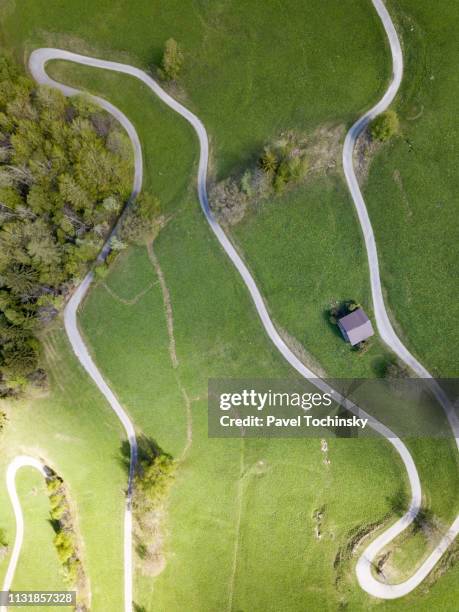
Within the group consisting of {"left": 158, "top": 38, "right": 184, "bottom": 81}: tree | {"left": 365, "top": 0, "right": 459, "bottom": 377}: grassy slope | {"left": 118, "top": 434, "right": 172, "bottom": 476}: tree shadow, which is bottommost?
{"left": 118, "top": 434, "right": 172, "bottom": 476}: tree shadow

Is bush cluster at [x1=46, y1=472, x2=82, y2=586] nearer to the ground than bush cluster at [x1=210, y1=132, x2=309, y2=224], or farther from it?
nearer to the ground

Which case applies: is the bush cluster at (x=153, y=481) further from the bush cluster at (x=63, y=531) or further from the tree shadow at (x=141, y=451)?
→ the bush cluster at (x=63, y=531)

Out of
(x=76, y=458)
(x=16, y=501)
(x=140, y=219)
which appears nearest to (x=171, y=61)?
(x=140, y=219)

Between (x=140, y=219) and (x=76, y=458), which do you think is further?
→ (x=76, y=458)

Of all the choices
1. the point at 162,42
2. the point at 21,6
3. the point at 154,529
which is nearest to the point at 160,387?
the point at 154,529

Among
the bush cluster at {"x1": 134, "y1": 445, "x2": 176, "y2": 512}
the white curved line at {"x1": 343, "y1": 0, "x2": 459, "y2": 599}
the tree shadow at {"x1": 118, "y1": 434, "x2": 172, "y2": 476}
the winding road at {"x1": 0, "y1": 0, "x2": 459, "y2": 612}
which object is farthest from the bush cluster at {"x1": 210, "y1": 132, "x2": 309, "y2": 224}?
the bush cluster at {"x1": 134, "y1": 445, "x2": 176, "y2": 512}

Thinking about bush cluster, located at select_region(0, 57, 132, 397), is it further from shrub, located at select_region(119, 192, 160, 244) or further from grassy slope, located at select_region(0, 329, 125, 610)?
grassy slope, located at select_region(0, 329, 125, 610)

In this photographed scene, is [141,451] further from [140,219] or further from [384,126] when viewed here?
[384,126]
